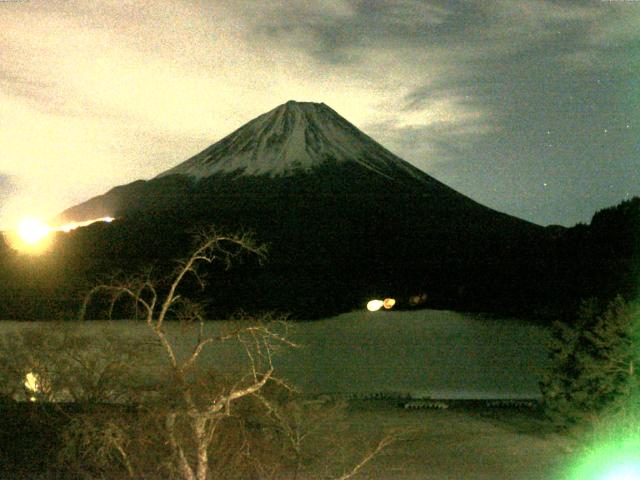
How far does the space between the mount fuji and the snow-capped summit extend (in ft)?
0.52

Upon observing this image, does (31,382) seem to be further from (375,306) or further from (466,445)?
(375,306)

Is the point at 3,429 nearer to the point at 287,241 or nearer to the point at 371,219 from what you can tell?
the point at 287,241

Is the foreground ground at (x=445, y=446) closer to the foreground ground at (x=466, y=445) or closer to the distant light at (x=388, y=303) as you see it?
the foreground ground at (x=466, y=445)

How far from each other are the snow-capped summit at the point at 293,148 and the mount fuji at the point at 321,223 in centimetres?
16

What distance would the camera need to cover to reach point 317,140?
267 feet

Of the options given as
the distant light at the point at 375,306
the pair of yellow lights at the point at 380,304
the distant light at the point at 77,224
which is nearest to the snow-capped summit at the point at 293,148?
the distant light at the point at 77,224

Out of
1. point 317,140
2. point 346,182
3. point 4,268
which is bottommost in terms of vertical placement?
point 4,268

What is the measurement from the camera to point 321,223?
2611 inches

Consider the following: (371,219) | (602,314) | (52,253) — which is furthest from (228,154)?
(602,314)

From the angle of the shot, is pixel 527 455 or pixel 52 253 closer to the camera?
pixel 527 455

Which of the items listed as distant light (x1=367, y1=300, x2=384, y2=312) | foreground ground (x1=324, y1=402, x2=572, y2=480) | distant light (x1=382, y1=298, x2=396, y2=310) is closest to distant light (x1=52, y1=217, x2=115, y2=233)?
distant light (x1=367, y1=300, x2=384, y2=312)

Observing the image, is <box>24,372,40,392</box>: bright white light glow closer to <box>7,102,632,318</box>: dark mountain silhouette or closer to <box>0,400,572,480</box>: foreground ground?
<box>0,400,572,480</box>: foreground ground

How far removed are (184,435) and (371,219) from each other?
205 feet

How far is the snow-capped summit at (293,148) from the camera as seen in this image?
7706 centimetres
